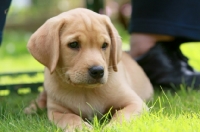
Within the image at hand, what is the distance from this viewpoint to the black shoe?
4.26 metres

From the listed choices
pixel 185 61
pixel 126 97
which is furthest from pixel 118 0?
pixel 126 97

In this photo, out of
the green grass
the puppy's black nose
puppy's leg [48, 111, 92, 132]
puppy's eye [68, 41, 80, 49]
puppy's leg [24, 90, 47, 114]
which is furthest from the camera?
puppy's leg [24, 90, 47, 114]

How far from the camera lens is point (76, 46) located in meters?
2.96

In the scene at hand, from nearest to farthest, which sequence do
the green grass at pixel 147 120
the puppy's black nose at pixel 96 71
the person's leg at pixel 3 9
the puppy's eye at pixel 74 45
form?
the green grass at pixel 147 120
the puppy's black nose at pixel 96 71
the puppy's eye at pixel 74 45
the person's leg at pixel 3 9

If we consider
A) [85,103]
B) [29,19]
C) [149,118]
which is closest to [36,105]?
[85,103]

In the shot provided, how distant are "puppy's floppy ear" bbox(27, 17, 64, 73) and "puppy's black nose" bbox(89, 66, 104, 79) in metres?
0.26

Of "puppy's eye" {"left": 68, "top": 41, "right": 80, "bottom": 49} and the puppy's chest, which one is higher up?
"puppy's eye" {"left": 68, "top": 41, "right": 80, "bottom": 49}

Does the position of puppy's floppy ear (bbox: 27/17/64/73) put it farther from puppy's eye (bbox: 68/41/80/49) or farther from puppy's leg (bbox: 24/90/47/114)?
puppy's leg (bbox: 24/90/47/114)

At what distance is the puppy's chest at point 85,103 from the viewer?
10.2ft

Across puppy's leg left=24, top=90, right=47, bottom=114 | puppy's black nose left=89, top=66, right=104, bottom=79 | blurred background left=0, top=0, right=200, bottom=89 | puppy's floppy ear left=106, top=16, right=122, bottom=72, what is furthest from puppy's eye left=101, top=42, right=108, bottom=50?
blurred background left=0, top=0, right=200, bottom=89

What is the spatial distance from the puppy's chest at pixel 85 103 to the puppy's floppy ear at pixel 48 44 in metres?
0.27

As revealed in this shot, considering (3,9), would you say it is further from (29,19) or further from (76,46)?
(29,19)

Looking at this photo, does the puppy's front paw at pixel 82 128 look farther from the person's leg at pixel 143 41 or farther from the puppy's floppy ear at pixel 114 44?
the person's leg at pixel 143 41

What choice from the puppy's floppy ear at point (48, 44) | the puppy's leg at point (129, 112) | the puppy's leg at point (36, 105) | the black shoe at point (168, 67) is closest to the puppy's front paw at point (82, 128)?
the puppy's leg at point (129, 112)
